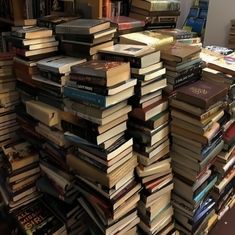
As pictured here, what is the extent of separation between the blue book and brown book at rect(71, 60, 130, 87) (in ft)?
0.14

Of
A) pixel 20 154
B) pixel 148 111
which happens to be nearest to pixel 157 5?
pixel 148 111

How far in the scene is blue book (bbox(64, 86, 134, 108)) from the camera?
100cm

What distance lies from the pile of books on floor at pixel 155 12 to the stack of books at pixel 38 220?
1.05 metres

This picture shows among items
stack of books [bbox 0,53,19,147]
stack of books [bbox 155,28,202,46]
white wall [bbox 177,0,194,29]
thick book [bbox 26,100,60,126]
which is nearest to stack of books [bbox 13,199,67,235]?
stack of books [bbox 0,53,19,147]

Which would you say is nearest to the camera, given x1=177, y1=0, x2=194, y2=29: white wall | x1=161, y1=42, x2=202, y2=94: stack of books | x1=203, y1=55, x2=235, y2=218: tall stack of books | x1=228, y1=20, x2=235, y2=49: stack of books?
x1=161, y1=42, x2=202, y2=94: stack of books

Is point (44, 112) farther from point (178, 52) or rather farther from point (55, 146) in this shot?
point (178, 52)

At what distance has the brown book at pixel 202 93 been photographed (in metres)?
1.16

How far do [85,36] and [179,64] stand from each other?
0.40 meters

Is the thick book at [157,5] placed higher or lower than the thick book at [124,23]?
higher

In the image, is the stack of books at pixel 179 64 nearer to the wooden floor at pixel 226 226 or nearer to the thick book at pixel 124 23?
the thick book at pixel 124 23

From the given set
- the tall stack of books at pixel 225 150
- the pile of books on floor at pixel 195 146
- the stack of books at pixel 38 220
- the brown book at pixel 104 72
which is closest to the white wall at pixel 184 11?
the tall stack of books at pixel 225 150

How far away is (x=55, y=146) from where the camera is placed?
1343mm

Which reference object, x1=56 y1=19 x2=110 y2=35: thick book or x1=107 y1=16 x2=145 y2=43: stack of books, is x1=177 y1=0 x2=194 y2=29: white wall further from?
x1=56 y1=19 x2=110 y2=35: thick book

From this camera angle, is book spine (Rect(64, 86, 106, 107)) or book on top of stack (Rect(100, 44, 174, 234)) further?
book on top of stack (Rect(100, 44, 174, 234))
